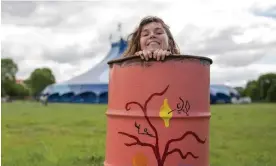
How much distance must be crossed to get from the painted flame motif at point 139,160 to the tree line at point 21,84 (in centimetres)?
5861

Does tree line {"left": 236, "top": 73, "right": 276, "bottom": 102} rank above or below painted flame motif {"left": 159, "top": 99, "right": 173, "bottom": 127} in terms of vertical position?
above

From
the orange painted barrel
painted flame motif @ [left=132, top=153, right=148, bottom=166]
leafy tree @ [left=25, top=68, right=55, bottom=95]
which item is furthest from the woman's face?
leafy tree @ [left=25, top=68, right=55, bottom=95]

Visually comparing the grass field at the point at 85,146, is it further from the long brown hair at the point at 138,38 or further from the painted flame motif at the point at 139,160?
the painted flame motif at the point at 139,160

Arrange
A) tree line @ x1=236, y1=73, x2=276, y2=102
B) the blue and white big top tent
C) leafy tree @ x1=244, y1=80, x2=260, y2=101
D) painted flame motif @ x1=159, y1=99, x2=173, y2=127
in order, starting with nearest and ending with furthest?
painted flame motif @ x1=159, y1=99, x2=173, y2=127
the blue and white big top tent
tree line @ x1=236, y1=73, x2=276, y2=102
leafy tree @ x1=244, y1=80, x2=260, y2=101

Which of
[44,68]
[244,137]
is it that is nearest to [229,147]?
[244,137]

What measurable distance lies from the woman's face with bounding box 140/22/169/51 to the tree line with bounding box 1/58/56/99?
58.3 metres

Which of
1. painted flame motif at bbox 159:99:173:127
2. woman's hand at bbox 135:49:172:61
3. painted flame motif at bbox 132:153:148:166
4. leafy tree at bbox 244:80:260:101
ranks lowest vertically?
painted flame motif at bbox 132:153:148:166

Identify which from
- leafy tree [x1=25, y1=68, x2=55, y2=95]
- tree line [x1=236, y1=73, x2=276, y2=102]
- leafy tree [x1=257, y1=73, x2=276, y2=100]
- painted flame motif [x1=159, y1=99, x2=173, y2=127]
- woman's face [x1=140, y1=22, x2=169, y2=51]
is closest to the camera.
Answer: painted flame motif [x1=159, y1=99, x2=173, y2=127]

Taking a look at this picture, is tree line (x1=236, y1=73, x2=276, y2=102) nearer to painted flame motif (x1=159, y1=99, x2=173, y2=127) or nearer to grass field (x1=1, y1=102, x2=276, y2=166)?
grass field (x1=1, y1=102, x2=276, y2=166)

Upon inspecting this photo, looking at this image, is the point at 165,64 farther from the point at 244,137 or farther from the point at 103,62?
the point at 103,62

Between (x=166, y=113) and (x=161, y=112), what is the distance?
0.04m

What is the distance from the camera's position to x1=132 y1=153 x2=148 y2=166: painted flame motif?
297 centimetres

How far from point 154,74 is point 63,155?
3.51m

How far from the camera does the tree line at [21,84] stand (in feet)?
204
